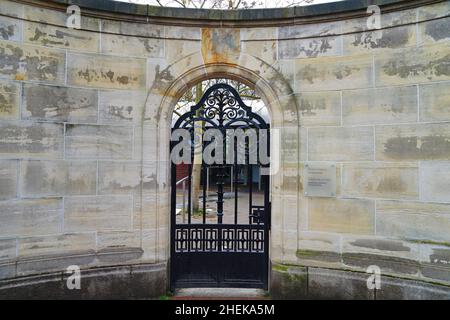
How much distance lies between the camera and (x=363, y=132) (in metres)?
3.99

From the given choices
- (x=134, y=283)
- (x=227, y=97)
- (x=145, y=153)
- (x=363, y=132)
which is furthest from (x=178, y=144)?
(x=363, y=132)

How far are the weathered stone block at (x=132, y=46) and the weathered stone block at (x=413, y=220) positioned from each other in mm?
3715

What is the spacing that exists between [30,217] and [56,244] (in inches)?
18.9

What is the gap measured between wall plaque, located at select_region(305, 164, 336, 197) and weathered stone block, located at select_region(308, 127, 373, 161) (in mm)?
125

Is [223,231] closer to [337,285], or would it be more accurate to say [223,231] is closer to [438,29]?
[337,285]

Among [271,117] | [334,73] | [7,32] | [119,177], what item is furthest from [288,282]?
[7,32]

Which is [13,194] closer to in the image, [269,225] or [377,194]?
[269,225]

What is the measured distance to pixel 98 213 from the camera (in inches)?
162

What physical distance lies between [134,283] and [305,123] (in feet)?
10.7

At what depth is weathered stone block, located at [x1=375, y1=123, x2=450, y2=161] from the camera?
3.63 meters

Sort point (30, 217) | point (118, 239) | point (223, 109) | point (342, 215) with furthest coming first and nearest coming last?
point (223, 109)
point (118, 239)
point (342, 215)
point (30, 217)

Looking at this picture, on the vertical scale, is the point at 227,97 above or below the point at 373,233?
above

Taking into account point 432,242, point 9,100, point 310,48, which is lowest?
point 432,242

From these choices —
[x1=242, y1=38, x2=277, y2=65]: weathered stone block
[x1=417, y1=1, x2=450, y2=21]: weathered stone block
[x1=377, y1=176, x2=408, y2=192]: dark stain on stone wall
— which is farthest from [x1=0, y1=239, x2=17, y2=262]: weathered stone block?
[x1=417, y1=1, x2=450, y2=21]: weathered stone block
